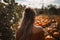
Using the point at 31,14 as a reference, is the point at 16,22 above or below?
below

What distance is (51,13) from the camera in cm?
1334

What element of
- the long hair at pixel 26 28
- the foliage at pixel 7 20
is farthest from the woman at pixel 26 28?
the foliage at pixel 7 20

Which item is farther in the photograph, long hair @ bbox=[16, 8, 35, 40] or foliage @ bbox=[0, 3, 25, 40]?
foliage @ bbox=[0, 3, 25, 40]

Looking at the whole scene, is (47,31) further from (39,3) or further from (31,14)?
(31,14)

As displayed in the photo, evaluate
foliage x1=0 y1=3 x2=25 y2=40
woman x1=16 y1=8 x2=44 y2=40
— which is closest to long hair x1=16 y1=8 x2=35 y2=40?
woman x1=16 y1=8 x2=44 y2=40

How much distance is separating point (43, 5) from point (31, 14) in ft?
29.5

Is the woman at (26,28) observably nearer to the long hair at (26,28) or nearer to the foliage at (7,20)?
the long hair at (26,28)

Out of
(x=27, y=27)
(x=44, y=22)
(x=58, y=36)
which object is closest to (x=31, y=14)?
(x=27, y=27)

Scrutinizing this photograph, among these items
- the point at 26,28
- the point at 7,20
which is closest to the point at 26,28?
the point at 26,28

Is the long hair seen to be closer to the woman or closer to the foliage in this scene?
the woman

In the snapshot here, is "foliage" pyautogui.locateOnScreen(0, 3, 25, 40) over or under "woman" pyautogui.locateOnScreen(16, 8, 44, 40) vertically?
under

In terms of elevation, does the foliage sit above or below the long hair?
below

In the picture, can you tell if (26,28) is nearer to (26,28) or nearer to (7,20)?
(26,28)

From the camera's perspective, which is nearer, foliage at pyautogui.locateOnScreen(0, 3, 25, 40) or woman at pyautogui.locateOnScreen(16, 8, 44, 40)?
woman at pyautogui.locateOnScreen(16, 8, 44, 40)
